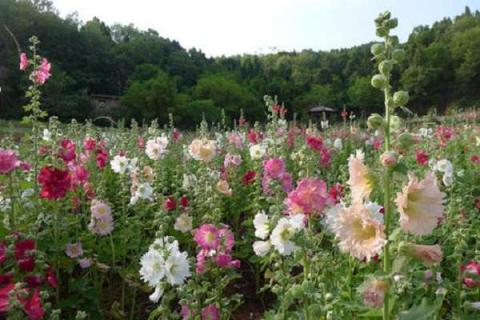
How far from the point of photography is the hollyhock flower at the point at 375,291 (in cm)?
127

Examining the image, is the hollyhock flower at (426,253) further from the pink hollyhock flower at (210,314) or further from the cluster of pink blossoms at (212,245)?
the cluster of pink blossoms at (212,245)

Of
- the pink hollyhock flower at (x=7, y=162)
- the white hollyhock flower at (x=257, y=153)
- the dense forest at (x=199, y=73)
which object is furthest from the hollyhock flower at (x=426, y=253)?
the dense forest at (x=199, y=73)

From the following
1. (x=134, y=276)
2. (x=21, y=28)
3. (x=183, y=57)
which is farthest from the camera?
(x=183, y=57)

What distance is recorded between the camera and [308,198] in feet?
6.89

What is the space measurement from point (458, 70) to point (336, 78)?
17.7 metres

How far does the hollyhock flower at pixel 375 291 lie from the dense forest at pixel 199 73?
148ft

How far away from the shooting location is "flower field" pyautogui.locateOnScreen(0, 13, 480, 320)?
1.35 metres

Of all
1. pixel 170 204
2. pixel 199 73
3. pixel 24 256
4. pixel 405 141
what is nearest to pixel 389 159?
pixel 405 141

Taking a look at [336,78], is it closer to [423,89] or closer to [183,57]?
[423,89]

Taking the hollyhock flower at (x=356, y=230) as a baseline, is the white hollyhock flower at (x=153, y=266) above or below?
below

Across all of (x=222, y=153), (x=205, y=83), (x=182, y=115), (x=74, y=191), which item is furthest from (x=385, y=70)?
(x=205, y=83)

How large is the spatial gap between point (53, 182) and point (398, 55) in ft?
6.33

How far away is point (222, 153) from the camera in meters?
5.90

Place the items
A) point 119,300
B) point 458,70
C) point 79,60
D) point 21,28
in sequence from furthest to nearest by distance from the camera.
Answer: point 458,70 < point 79,60 < point 21,28 < point 119,300
